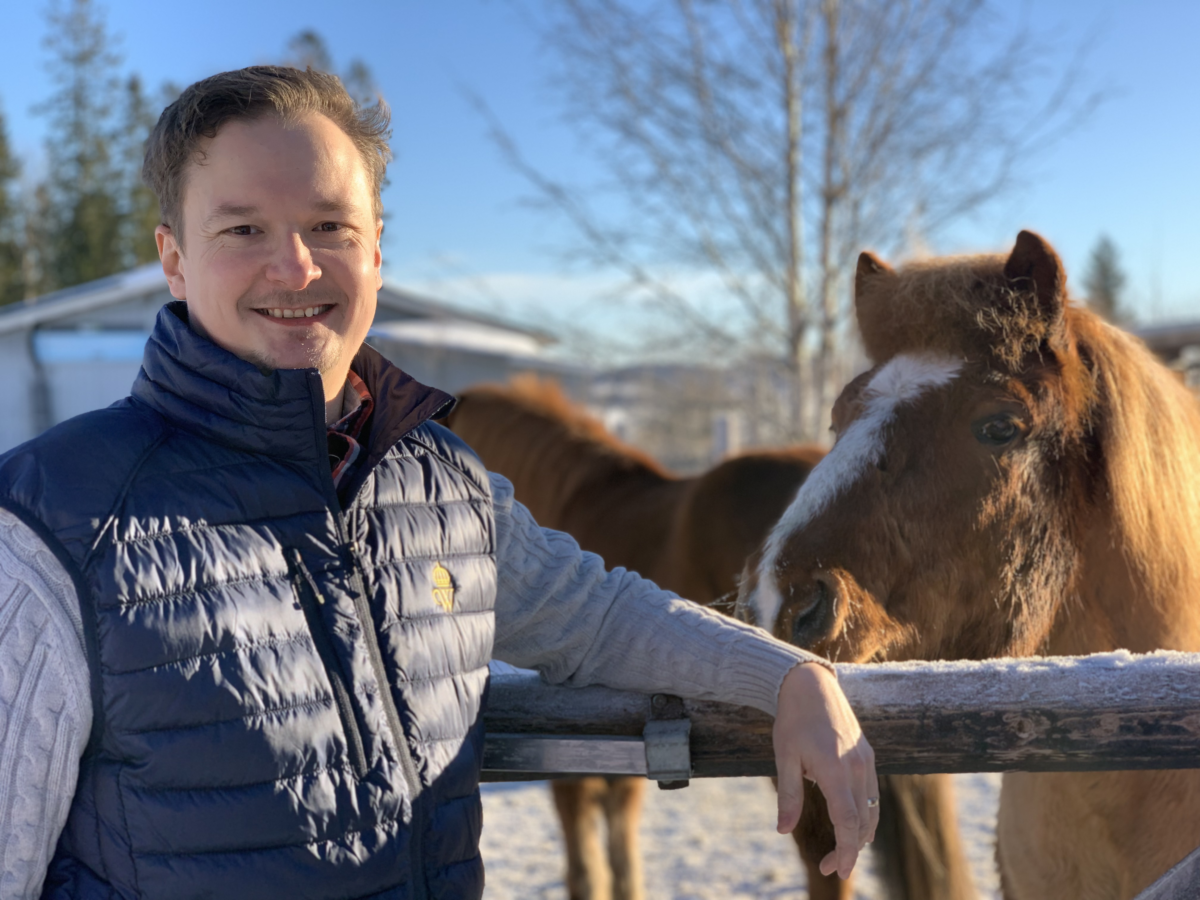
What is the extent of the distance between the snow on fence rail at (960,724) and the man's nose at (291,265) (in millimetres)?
819

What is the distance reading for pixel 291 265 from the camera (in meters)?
1.29

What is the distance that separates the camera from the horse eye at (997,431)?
1.75 m

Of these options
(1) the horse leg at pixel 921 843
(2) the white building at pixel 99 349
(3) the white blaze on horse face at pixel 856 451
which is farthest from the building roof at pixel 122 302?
(3) the white blaze on horse face at pixel 856 451

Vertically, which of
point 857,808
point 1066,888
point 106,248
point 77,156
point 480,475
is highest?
point 77,156

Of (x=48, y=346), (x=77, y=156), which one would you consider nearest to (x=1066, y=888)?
(x=48, y=346)

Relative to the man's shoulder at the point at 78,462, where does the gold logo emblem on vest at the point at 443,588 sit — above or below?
below

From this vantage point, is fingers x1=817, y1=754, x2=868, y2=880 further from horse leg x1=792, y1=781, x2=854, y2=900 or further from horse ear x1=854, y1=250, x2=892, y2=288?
horse ear x1=854, y1=250, x2=892, y2=288

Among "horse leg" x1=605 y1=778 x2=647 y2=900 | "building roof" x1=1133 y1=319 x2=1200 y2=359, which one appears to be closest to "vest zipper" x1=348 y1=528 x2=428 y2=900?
"horse leg" x1=605 y1=778 x2=647 y2=900

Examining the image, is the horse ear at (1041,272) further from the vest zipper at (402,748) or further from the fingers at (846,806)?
the vest zipper at (402,748)

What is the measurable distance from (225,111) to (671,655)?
1.03 meters

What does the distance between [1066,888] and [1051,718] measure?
31.0 inches

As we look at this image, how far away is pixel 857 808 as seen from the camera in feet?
4.07

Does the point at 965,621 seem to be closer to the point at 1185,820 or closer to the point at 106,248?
the point at 1185,820

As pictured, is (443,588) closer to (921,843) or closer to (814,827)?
(814,827)
